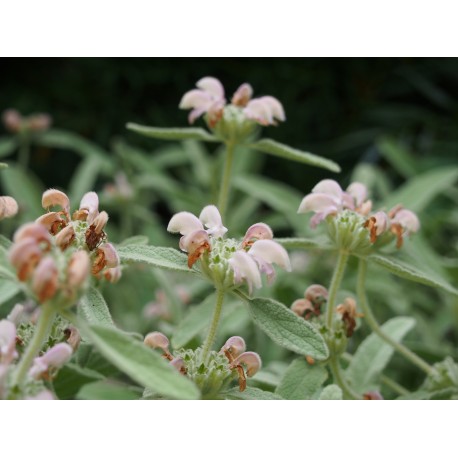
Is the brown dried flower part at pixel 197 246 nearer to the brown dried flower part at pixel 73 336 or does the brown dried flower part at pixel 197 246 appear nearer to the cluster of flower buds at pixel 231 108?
the brown dried flower part at pixel 73 336

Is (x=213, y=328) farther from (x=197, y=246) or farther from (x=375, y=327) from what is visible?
(x=375, y=327)

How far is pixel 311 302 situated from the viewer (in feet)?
2.08

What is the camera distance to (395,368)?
1.00 metres

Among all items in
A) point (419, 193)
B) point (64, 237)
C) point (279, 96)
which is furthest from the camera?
point (279, 96)

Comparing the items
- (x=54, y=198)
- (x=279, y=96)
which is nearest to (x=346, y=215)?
(x=54, y=198)

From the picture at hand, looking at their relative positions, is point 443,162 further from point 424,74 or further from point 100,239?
point 100,239

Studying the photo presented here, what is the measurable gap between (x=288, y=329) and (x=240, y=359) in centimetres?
5

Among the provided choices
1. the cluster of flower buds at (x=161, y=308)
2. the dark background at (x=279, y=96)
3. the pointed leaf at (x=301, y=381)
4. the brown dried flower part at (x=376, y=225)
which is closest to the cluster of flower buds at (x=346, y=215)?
the brown dried flower part at (x=376, y=225)

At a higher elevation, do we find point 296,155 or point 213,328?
point 296,155

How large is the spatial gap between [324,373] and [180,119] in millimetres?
1524

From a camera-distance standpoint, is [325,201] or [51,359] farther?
[325,201]

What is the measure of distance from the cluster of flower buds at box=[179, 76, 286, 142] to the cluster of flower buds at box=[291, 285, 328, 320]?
0.59ft

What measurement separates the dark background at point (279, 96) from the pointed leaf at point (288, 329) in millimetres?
1481

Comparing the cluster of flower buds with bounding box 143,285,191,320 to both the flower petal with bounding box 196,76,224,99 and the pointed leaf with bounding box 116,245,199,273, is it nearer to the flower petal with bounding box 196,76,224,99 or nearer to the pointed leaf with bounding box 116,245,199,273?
the flower petal with bounding box 196,76,224,99
